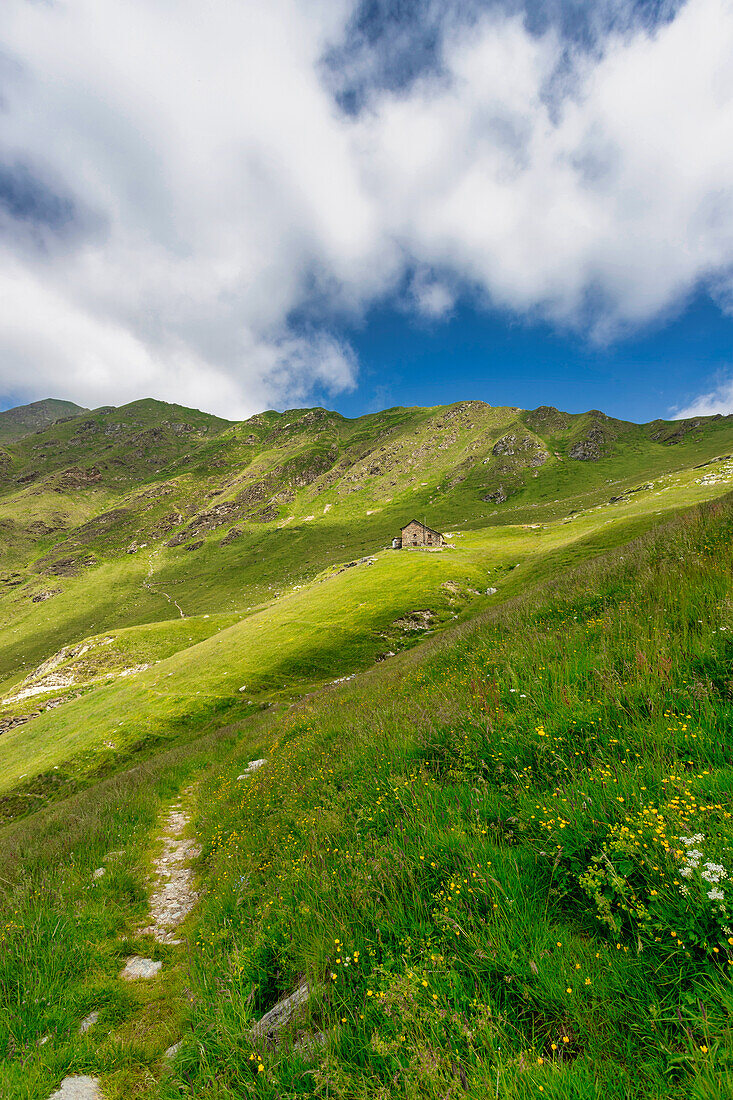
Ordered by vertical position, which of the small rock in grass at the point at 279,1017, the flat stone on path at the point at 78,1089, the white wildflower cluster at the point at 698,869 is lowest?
the flat stone on path at the point at 78,1089

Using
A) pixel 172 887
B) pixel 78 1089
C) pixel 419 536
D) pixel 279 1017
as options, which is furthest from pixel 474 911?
pixel 419 536

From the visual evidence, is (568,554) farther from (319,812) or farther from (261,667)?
(319,812)

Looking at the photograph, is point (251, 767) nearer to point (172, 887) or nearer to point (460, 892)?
point (172, 887)

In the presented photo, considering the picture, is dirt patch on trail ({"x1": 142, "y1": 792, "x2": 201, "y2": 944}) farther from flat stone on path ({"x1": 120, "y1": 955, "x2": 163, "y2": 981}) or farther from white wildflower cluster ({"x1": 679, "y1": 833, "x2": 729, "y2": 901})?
white wildflower cluster ({"x1": 679, "y1": 833, "x2": 729, "y2": 901})

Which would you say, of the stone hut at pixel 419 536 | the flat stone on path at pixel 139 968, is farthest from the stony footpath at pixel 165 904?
the stone hut at pixel 419 536

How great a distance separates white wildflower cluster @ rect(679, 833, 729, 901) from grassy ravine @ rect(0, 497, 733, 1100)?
0.02m

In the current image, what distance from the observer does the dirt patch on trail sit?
7.16 metres

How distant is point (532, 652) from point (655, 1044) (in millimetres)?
5720

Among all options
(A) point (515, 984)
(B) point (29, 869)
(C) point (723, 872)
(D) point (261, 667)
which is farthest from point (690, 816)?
(D) point (261, 667)

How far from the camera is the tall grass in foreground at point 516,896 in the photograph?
234 centimetres

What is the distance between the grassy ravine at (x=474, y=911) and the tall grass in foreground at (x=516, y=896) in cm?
2

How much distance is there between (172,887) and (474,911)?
27.6ft

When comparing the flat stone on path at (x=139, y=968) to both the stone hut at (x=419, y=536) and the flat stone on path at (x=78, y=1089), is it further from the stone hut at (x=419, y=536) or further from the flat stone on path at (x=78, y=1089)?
the stone hut at (x=419, y=536)

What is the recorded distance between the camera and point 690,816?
309 cm
